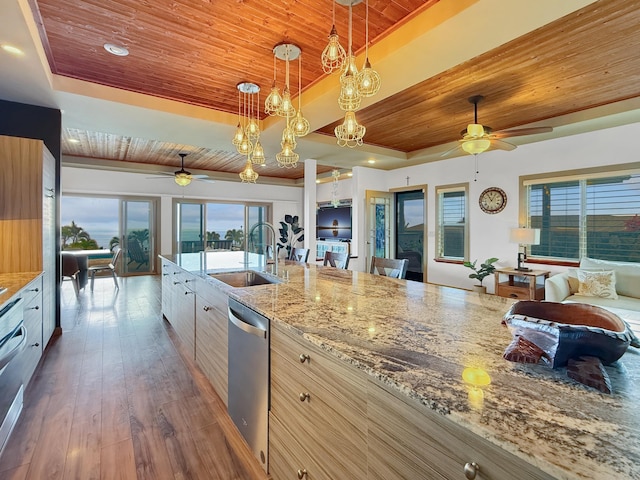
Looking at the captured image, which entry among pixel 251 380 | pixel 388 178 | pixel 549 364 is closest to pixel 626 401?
pixel 549 364

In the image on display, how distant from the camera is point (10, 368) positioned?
1615 millimetres

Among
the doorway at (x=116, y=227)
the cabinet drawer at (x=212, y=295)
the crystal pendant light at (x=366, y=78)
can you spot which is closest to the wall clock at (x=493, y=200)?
the crystal pendant light at (x=366, y=78)

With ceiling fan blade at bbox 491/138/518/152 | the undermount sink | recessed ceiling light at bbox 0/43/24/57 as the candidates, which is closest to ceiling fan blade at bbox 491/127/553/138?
ceiling fan blade at bbox 491/138/518/152

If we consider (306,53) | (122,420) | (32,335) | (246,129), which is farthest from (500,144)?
(32,335)

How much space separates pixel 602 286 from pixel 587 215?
1.29 m

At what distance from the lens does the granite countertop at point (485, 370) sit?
1.81ft

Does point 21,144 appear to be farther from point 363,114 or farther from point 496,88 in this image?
point 496,88

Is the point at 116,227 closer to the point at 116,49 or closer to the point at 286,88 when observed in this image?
the point at 116,49

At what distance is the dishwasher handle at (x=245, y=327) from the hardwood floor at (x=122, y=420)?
76 cm

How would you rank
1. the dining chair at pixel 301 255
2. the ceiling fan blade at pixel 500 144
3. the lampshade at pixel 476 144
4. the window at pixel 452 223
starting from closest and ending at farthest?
the lampshade at pixel 476 144, the ceiling fan blade at pixel 500 144, the dining chair at pixel 301 255, the window at pixel 452 223

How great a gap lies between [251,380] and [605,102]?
15.8ft

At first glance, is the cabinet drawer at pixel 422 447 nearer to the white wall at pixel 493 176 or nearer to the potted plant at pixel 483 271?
the potted plant at pixel 483 271

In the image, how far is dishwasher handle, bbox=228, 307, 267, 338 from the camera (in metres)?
1.45

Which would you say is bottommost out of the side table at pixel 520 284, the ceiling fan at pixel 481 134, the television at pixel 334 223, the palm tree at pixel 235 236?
the side table at pixel 520 284
